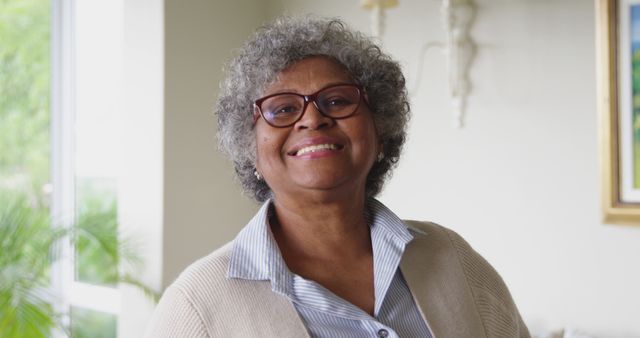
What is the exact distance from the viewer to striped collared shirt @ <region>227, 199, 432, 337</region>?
0.99m

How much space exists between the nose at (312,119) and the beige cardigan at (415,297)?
9.0 inches

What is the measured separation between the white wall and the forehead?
1302 millimetres

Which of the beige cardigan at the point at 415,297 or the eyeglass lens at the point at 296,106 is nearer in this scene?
the beige cardigan at the point at 415,297

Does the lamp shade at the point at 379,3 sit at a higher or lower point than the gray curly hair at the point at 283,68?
higher

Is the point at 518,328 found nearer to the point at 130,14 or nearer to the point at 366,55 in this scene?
the point at 366,55

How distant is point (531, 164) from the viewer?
7.39ft

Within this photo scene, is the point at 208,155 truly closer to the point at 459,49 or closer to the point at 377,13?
the point at 377,13

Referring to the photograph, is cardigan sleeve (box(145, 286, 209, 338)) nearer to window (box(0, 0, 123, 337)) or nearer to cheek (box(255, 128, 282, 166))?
cheek (box(255, 128, 282, 166))

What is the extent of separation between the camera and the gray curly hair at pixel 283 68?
1.10 meters

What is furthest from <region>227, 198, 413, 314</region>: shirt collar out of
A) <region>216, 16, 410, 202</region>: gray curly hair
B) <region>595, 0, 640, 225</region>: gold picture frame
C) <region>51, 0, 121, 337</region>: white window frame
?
<region>51, 0, 121, 337</region>: white window frame

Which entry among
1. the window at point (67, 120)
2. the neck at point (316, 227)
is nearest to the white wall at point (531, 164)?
the neck at point (316, 227)

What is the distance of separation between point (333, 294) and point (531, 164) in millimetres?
1442

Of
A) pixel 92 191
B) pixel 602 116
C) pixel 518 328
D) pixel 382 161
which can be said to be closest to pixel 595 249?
pixel 602 116

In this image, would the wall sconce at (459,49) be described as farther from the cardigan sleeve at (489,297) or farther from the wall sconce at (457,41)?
the cardigan sleeve at (489,297)
